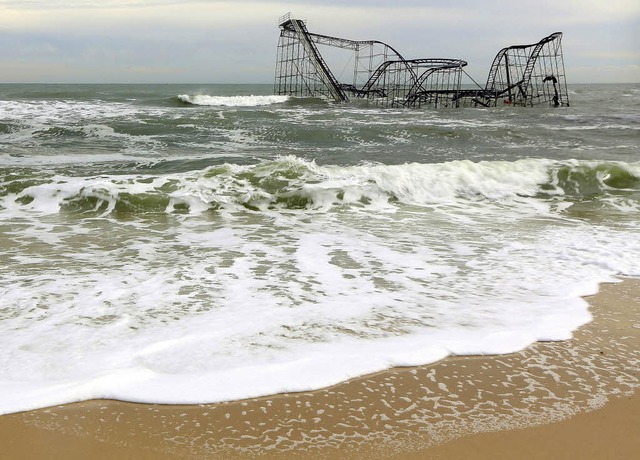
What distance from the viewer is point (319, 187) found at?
32.8 feet

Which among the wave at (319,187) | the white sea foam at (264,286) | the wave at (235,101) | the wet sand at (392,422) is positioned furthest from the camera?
the wave at (235,101)

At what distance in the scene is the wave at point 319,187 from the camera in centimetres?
924

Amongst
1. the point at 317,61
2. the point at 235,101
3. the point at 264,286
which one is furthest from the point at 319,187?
the point at 235,101

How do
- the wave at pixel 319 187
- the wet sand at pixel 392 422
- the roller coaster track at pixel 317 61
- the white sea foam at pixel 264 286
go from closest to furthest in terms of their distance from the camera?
the wet sand at pixel 392 422
the white sea foam at pixel 264 286
the wave at pixel 319 187
the roller coaster track at pixel 317 61

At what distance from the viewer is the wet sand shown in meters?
2.59

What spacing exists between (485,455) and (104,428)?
1.72 m

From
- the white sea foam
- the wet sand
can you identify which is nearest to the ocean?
the white sea foam

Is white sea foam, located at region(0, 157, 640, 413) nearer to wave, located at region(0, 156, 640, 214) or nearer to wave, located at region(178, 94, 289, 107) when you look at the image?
wave, located at region(0, 156, 640, 214)

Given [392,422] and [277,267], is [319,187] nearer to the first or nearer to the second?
[277,267]

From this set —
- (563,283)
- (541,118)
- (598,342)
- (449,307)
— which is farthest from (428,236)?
(541,118)

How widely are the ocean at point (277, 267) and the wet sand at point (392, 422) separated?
16cm

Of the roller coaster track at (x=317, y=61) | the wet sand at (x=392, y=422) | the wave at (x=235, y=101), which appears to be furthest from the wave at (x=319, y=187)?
the wave at (x=235, y=101)

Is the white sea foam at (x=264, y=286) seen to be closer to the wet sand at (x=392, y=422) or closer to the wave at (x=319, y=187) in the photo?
the wave at (x=319, y=187)

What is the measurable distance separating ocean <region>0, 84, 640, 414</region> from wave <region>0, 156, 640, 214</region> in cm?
4
